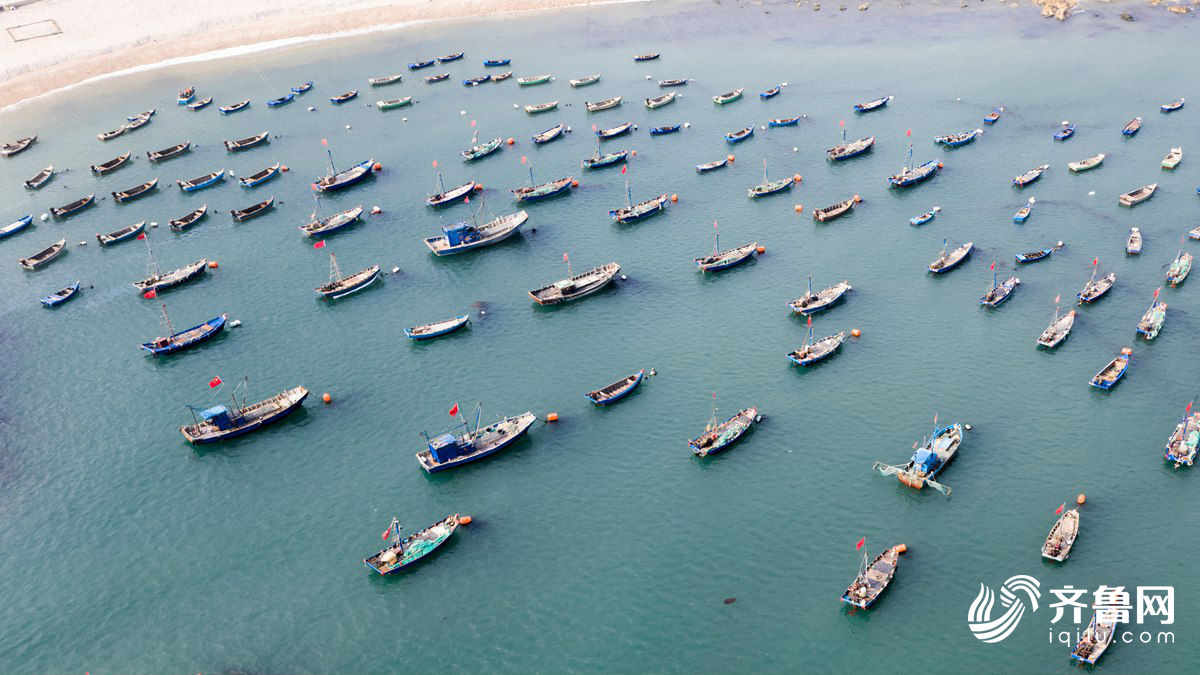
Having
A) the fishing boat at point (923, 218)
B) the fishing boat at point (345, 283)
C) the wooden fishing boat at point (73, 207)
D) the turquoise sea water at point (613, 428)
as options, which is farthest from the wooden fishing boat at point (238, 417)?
the fishing boat at point (923, 218)

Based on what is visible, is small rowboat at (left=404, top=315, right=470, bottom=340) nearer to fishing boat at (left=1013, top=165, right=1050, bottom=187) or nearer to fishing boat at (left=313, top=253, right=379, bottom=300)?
fishing boat at (left=313, top=253, right=379, bottom=300)

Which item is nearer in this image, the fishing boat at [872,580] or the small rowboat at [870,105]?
the fishing boat at [872,580]

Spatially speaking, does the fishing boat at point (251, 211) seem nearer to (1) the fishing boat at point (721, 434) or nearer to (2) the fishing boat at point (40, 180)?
(2) the fishing boat at point (40, 180)

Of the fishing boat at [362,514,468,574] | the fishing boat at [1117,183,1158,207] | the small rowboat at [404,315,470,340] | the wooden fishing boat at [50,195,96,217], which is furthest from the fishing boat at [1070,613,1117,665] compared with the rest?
the wooden fishing boat at [50,195,96,217]

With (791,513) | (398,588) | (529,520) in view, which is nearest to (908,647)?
(791,513)

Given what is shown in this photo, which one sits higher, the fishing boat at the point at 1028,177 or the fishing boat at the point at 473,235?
the fishing boat at the point at 473,235

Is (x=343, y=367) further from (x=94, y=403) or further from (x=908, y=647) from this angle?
(x=908, y=647)

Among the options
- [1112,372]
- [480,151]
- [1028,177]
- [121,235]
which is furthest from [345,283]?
[1028,177]
